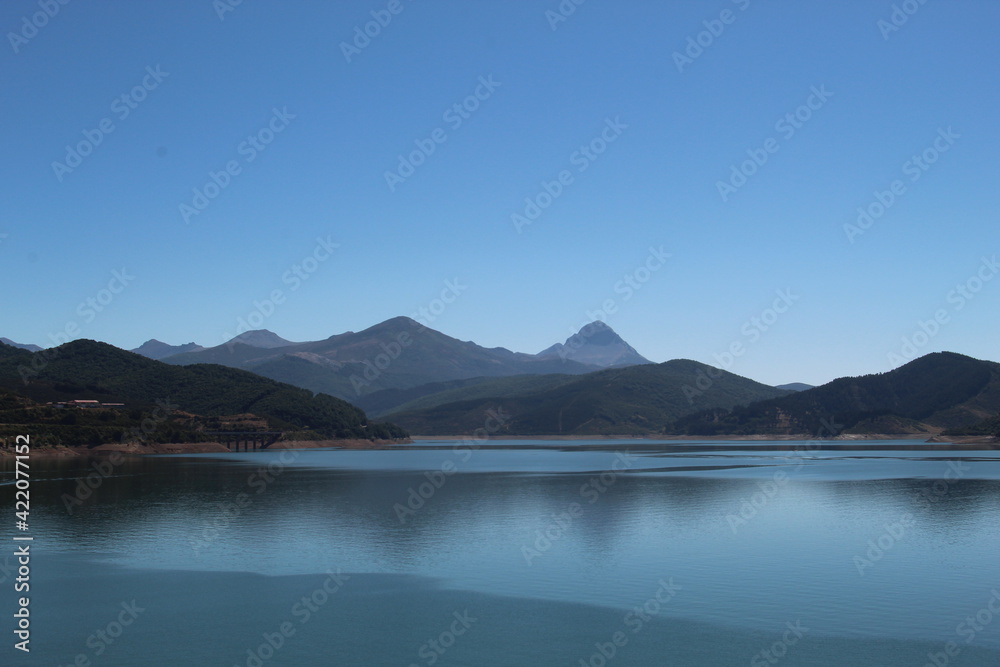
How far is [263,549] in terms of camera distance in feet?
155

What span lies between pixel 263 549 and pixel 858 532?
36.8 metres

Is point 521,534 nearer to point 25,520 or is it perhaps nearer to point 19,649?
point 19,649

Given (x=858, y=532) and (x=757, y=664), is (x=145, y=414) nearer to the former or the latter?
(x=858, y=532)

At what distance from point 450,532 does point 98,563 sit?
Answer: 20821 millimetres

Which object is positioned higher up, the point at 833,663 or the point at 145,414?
the point at 145,414

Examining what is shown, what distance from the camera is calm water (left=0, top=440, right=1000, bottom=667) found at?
89.9 ft

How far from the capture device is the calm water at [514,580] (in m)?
27.4

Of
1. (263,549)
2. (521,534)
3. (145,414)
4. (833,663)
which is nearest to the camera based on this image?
(833,663)

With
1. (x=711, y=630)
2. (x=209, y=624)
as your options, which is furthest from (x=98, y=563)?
(x=711, y=630)

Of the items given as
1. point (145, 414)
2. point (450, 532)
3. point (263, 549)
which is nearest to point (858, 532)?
point (450, 532)

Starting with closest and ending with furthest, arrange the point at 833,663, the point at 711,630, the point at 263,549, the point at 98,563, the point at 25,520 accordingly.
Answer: the point at 833,663, the point at 711,630, the point at 98,563, the point at 263,549, the point at 25,520

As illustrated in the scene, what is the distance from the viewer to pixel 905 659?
2570cm

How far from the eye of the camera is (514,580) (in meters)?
Result: 38.4

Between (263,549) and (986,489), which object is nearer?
(263,549)
